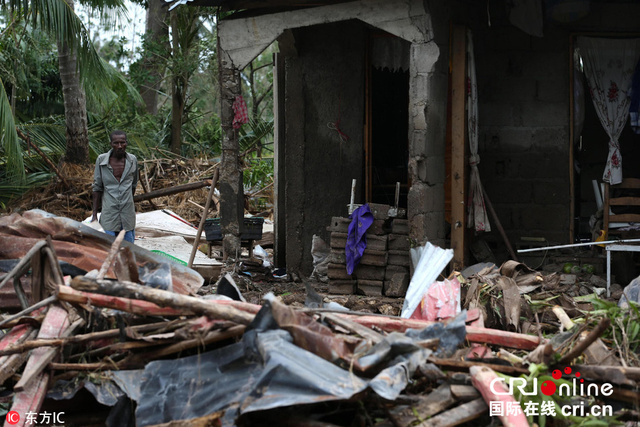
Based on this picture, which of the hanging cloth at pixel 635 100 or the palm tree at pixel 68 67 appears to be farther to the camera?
the palm tree at pixel 68 67

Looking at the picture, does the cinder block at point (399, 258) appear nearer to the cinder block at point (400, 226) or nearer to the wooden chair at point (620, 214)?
the cinder block at point (400, 226)

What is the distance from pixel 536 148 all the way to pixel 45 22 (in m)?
7.15

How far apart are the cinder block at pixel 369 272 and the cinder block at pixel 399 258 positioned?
160 millimetres

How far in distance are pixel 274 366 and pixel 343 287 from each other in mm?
4995

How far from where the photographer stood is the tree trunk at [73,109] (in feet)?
41.8

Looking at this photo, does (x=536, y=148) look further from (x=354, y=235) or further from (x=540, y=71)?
(x=354, y=235)

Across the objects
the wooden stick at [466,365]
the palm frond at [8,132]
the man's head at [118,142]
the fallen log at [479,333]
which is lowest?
the wooden stick at [466,365]

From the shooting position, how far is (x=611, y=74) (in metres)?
8.91

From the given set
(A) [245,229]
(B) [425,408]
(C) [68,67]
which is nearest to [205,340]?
(B) [425,408]

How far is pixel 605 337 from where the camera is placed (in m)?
4.46

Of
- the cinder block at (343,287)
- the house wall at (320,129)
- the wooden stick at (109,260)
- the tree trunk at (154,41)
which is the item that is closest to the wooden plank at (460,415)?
the wooden stick at (109,260)

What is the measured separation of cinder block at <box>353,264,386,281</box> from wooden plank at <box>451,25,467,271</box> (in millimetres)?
859

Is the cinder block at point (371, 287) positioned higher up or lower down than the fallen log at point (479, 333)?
lower down

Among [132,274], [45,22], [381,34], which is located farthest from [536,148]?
[45,22]
